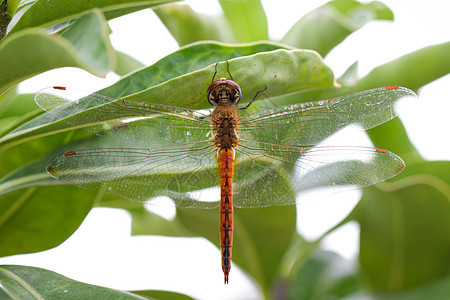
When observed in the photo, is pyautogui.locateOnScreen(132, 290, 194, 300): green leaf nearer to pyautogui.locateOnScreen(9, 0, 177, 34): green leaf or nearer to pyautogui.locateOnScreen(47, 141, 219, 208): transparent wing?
A: pyautogui.locateOnScreen(47, 141, 219, 208): transparent wing

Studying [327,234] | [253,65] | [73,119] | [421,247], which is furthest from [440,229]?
[73,119]

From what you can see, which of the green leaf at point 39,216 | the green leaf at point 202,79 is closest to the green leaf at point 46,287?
the green leaf at point 39,216

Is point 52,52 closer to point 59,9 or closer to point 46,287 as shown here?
point 59,9

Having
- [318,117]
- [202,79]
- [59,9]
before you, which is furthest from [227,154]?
[59,9]

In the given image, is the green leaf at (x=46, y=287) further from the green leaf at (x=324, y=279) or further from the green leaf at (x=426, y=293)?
the green leaf at (x=426, y=293)

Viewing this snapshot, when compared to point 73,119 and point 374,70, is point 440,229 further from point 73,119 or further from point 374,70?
point 73,119

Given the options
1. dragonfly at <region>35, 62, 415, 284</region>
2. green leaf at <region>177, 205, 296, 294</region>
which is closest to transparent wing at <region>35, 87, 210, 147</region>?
dragonfly at <region>35, 62, 415, 284</region>

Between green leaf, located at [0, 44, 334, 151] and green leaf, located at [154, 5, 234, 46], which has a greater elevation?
green leaf, located at [154, 5, 234, 46]
